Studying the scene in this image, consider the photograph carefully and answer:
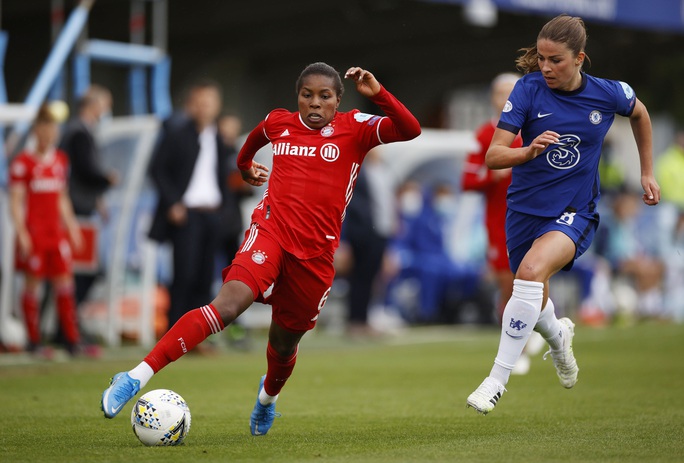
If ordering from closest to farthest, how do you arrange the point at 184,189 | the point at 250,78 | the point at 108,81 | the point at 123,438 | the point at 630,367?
the point at 123,438, the point at 630,367, the point at 184,189, the point at 108,81, the point at 250,78

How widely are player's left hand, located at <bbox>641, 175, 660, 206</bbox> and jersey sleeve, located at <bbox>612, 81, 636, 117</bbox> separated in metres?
0.42

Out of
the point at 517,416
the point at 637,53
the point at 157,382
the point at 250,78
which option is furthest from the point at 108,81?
the point at 517,416

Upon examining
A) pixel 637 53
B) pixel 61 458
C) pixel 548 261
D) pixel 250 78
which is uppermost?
pixel 548 261

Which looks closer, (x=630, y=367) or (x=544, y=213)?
(x=544, y=213)

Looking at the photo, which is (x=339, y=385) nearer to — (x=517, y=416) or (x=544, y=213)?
(x=517, y=416)

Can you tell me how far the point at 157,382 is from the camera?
378 inches

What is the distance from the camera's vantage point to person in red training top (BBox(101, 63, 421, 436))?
6.33 meters

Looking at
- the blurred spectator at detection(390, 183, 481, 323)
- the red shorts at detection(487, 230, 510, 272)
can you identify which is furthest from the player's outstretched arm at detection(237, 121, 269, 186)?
the blurred spectator at detection(390, 183, 481, 323)

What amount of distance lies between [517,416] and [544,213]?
4.35ft

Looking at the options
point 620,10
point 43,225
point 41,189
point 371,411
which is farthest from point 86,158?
point 620,10

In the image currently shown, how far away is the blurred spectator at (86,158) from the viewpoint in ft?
41.7

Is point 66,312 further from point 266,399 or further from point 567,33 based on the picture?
point 567,33

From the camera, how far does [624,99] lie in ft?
22.7

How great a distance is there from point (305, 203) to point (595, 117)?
5.83ft
